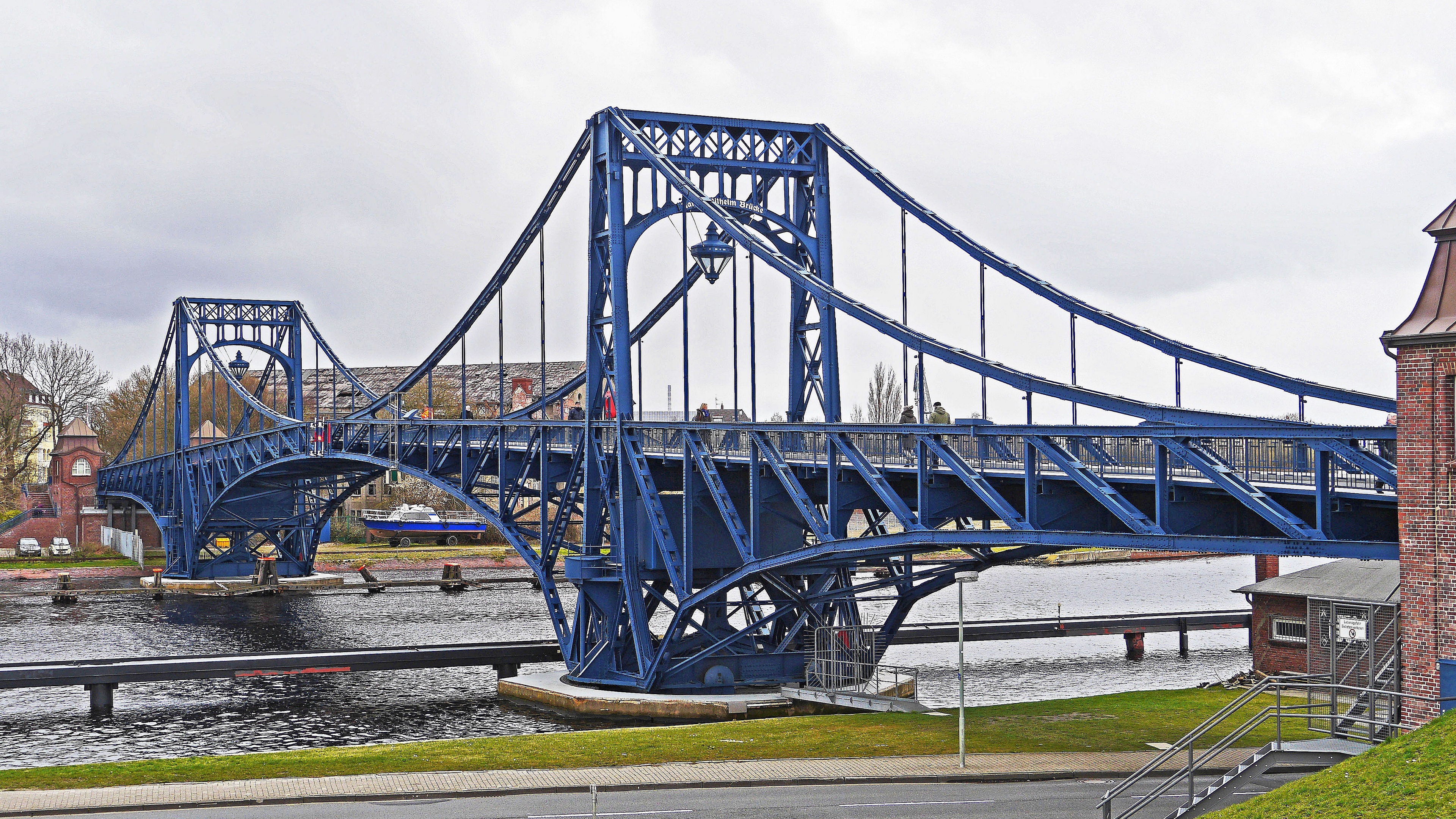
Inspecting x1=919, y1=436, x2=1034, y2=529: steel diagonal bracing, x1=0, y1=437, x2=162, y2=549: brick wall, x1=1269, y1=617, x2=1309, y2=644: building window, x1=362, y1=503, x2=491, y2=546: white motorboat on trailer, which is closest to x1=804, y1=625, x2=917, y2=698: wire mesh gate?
x1=919, y1=436, x2=1034, y2=529: steel diagonal bracing

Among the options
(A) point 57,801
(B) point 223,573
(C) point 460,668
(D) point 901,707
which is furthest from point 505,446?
(B) point 223,573

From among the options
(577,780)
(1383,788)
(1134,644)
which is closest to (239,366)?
(1134,644)

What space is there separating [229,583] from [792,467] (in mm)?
61767

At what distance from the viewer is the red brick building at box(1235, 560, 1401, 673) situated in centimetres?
4028

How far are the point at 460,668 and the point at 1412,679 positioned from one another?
36400mm

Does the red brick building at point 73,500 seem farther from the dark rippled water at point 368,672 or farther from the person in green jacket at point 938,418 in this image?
the person in green jacket at point 938,418

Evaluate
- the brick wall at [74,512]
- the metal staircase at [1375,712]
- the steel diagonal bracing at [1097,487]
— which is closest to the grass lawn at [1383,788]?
the metal staircase at [1375,712]

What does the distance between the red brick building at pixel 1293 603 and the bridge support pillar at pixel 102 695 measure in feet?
107

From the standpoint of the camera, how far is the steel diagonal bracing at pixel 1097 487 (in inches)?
978

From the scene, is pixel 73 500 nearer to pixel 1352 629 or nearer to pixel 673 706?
pixel 673 706

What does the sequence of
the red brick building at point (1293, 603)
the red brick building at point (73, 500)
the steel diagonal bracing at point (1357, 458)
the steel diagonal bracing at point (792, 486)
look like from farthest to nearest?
the red brick building at point (73, 500) → the red brick building at point (1293, 603) → the steel diagonal bracing at point (792, 486) → the steel diagonal bracing at point (1357, 458)

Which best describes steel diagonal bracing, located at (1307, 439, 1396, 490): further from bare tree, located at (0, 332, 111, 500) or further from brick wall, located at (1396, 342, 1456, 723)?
bare tree, located at (0, 332, 111, 500)

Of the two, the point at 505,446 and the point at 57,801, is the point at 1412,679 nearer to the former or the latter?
the point at 57,801

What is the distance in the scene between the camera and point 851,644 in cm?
3931
